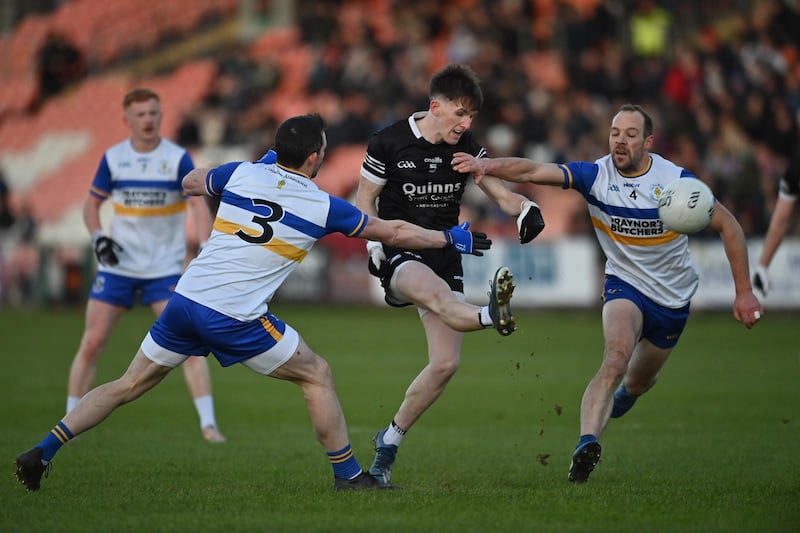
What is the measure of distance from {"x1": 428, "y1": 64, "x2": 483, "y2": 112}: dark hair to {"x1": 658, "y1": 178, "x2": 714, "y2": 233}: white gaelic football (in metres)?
1.44

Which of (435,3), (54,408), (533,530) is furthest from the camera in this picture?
(435,3)

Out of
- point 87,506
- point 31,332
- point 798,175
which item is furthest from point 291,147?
point 31,332

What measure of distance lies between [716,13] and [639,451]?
18.9 m

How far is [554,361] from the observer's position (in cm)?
1777

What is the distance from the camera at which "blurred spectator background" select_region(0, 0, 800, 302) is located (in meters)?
24.5

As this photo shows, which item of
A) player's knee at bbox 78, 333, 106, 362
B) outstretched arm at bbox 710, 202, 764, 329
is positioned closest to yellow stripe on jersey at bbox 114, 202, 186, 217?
player's knee at bbox 78, 333, 106, 362

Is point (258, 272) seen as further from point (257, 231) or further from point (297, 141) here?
point (297, 141)

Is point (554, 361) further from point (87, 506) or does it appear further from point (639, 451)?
point (87, 506)

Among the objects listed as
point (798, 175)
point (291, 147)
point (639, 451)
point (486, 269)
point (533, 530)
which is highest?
point (291, 147)

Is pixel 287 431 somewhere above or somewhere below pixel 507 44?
below

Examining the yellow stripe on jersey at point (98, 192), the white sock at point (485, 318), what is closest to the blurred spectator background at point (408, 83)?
the yellow stripe on jersey at point (98, 192)

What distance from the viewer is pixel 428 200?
357 inches

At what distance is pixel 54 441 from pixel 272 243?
1938mm

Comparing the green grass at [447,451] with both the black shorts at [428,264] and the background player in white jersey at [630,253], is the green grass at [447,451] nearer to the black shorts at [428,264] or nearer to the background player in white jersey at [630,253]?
the background player in white jersey at [630,253]
